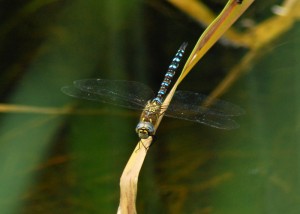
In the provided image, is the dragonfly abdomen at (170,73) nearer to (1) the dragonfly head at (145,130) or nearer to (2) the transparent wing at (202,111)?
(2) the transparent wing at (202,111)

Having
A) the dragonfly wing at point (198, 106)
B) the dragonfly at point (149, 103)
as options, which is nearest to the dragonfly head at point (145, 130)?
the dragonfly at point (149, 103)

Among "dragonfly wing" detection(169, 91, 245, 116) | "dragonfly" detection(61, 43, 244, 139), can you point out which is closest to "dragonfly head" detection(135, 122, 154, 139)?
"dragonfly" detection(61, 43, 244, 139)

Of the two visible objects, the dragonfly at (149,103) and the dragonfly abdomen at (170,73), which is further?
the dragonfly abdomen at (170,73)

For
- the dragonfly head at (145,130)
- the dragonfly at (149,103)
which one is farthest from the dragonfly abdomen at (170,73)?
the dragonfly head at (145,130)

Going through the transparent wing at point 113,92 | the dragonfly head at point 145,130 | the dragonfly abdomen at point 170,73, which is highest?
the dragonfly abdomen at point 170,73

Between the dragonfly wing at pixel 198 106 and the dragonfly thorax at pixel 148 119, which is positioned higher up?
the dragonfly wing at pixel 198 106

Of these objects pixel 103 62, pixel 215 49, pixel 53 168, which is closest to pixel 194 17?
pixel 215 49

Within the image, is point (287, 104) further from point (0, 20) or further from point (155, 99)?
point (0, 20)

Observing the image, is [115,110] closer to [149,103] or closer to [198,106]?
[149,103]

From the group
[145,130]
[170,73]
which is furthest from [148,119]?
[170,73]
